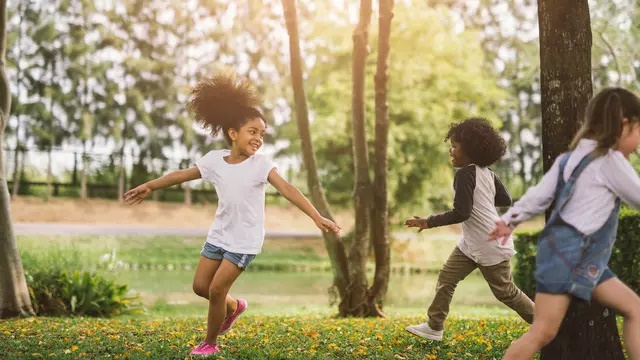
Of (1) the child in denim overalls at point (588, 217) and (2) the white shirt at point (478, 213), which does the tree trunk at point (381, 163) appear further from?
(1) the child in denim overalls at point (588, 217)

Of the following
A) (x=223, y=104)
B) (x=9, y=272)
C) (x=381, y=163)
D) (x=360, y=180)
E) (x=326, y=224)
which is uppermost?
(x=223, y=104)

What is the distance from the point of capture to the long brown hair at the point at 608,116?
13.7 feet

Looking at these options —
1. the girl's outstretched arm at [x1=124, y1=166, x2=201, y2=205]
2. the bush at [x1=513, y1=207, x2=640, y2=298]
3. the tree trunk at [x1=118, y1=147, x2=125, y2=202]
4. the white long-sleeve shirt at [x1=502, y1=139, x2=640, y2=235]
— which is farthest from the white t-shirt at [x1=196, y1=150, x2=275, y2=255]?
the tree trunk at [x1=118, y1=147, x2=125, y2=202]

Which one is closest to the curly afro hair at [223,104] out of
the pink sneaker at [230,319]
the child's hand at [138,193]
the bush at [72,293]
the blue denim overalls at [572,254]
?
the child's hand at [138,193]

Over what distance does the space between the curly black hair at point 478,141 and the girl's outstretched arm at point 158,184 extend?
2.01 metres

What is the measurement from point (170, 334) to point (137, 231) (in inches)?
951

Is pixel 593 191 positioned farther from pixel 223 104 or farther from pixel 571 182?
pixel 223 104

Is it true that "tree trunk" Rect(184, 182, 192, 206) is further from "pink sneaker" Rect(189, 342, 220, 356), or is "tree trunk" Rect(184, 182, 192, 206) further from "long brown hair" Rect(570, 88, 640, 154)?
"long brown hair" Rect(570, 88, 640, 154)

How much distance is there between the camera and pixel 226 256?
5.61 metres

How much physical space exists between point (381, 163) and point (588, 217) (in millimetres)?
6898

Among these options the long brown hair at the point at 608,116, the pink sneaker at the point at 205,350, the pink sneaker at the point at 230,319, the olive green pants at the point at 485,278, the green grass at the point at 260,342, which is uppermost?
the long brown hair at the point at 608,116

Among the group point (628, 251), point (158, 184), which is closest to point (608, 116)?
point (158, 184)

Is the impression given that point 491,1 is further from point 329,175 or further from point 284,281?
point 284,281

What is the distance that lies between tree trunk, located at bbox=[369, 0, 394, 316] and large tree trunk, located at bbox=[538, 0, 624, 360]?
5315 mm
